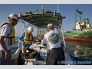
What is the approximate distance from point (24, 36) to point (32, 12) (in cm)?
210

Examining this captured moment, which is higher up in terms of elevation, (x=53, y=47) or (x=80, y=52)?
(x=53, y=47)

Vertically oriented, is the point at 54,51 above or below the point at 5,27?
below

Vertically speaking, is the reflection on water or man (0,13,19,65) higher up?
man (0,13,19,65)

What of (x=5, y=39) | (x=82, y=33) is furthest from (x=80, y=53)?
(x=82, y=33)

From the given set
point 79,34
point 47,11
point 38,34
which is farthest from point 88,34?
point 47,11

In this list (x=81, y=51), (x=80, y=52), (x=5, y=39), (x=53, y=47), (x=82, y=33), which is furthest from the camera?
(x=82, y=33)

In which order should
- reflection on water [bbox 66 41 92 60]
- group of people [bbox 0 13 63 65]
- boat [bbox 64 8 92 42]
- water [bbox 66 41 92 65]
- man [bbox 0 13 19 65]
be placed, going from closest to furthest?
man [bbox 0 13 19 65], group of people [bbox 0 13 63 65], water [bbox 66 41 92 65], reflection on water [bbox 66 41 92 60], boat [bbox 64 8 92 42]

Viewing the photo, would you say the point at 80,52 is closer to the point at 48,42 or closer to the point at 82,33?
the point at 48,42

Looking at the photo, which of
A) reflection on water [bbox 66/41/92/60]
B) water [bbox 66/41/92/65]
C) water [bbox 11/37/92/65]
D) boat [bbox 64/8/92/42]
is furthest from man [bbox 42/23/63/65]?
boat [bbox 64/8/92/42]

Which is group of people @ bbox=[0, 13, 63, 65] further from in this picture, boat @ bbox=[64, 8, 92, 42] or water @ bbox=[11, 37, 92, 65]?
boat @ bbox=[64, 8, 92, 42]

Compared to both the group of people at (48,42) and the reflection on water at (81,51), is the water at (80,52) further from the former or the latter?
the group of people at (48,42)

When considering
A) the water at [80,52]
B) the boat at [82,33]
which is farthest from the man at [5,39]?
the boat at [82,33]

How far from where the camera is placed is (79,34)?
92.0ft

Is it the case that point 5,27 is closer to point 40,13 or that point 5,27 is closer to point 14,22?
point 14,22
